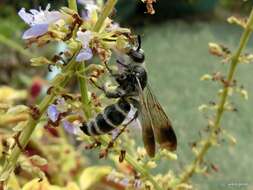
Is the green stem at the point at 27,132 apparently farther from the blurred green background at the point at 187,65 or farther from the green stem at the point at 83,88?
the blurred green background at the point at 187,65

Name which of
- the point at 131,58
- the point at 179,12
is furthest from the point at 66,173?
the point at 179,12

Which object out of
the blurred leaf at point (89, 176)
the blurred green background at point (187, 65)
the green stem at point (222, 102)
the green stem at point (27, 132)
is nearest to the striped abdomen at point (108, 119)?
the green stem at point (27, 132)

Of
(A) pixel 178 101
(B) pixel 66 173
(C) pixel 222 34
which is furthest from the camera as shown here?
(C) pixel 222 34

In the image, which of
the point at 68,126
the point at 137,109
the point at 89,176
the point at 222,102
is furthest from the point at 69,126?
the point at 89,176

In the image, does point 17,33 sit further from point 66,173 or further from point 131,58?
point 131,58

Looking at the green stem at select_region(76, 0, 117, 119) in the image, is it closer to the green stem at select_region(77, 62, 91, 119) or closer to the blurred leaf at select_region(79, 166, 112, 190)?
the green stem at select_region(77, 62, 91, 119)

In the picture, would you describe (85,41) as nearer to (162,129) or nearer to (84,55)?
(84,55)

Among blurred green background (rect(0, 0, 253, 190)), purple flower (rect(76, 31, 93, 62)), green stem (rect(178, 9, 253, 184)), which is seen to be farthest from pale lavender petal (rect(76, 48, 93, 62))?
blurred green background (rect(0, 0, 253, 190))
